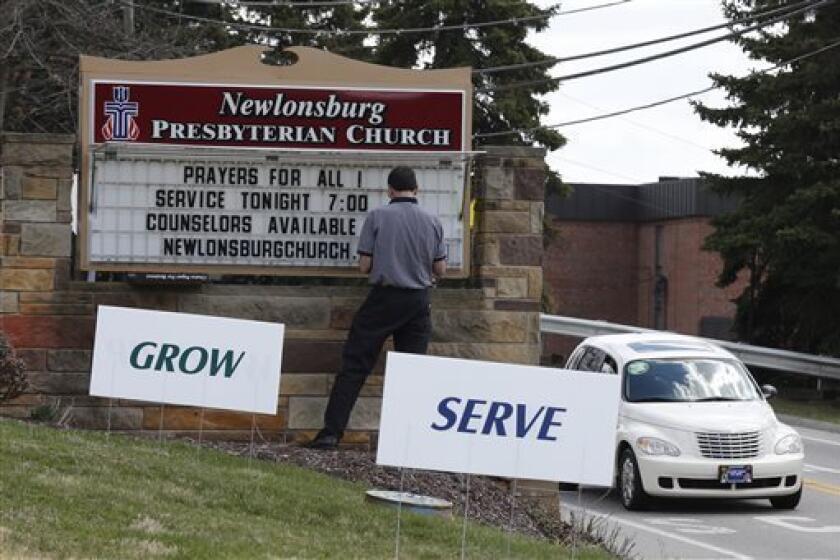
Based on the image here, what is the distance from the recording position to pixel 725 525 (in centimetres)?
1524

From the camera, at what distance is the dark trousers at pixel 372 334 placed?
12211 millimetres

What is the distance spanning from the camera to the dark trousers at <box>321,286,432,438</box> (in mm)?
12211

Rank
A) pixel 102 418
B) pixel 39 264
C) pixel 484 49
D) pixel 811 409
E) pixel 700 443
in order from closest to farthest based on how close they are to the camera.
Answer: pixel 102 418
pixel 39 264
pixel 700 443
pixel 811 409
pixel 484 49

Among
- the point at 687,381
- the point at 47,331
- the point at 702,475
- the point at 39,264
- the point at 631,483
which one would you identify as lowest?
the point at 631,483

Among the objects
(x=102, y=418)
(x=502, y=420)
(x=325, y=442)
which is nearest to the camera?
(x=502, y=420)

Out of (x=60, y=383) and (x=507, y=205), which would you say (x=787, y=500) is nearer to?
(x=507, y=205)

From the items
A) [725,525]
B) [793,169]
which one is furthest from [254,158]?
[793,169]

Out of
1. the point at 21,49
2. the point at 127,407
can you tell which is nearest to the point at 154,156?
Answer: the point at 127,407

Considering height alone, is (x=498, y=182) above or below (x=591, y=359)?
above

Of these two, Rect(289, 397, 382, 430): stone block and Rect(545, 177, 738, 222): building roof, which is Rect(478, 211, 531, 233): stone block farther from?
Rect(545, 177, 738, 222): building roof

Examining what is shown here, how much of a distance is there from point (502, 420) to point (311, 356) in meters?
4.45

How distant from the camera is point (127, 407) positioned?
13125 mm

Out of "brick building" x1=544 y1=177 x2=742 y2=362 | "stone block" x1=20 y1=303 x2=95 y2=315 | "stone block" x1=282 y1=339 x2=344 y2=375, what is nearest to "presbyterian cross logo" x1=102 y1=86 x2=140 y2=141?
"stone block" x1=20 y1=303 x2=95 y2=315

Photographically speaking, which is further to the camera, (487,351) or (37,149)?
(487,351)
